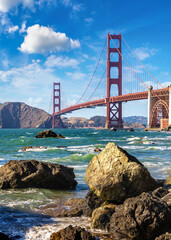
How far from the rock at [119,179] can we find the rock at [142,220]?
74 cm

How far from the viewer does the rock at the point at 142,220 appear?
10.6 feet

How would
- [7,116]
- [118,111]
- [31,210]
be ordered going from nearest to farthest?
[31,210]
[118,111]
[7,116]

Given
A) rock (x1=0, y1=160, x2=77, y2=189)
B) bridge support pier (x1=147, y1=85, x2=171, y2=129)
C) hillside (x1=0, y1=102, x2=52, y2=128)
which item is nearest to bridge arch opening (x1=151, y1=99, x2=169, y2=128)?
bridge support pier (x1=147, y1=85, x2=171, y2=129)

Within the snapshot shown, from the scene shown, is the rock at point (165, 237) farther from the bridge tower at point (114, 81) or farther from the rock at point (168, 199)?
the bridge tower at point (114, 81)

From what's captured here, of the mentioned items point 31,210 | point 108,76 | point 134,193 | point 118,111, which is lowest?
point 31,210

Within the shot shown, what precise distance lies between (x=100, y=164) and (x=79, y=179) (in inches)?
111

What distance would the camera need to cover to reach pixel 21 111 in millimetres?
149000

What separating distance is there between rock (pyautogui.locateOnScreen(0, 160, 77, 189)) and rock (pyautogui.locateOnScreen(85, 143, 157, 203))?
186 centimetres

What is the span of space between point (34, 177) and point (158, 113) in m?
53.5

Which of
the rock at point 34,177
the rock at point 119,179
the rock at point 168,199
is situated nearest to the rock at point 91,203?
the rock at point 119,179

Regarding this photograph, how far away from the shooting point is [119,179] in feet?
14.0

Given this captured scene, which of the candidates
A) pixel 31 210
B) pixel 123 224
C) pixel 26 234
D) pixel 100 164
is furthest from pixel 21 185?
pixel 123 224

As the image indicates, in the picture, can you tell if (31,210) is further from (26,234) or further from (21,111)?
(21,111)

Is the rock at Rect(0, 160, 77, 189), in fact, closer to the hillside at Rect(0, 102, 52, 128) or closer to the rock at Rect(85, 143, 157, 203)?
the rock at Rect(85, 143, 157, 203)
